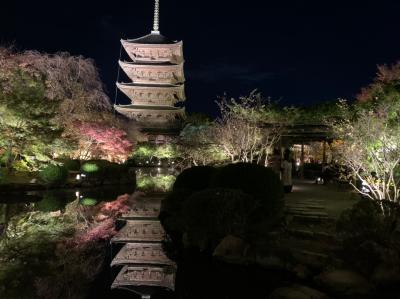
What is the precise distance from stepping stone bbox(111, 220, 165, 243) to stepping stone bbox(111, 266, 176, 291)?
2.53m

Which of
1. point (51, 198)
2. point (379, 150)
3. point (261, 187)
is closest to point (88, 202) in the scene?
point (51, 198)

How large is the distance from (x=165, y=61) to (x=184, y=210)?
30.9 metres

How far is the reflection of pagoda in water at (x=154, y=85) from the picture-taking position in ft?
127

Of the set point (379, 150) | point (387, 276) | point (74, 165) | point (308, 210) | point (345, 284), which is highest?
point (379, 150)

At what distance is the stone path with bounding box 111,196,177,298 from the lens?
739 centimetres

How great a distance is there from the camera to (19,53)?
78.4 ft

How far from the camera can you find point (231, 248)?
9.07 meters

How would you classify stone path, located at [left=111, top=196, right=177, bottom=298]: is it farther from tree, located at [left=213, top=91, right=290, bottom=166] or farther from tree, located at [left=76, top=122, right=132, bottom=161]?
tree, located at [left=76, top=122, right=132, bottom=161]

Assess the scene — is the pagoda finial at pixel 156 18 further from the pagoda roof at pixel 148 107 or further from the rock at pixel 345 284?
the rock at pixel 345 284

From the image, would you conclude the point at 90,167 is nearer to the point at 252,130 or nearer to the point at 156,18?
the point at 252,130

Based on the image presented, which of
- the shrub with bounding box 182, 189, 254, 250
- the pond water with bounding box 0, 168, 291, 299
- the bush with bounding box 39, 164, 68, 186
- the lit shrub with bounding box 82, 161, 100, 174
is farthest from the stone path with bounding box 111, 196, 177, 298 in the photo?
the lit shrub with bounding box 82, 161, 100, 174

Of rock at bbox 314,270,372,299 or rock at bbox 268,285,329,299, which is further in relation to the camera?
rock at bbox 314,270,372,299

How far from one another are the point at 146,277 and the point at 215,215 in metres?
2.38

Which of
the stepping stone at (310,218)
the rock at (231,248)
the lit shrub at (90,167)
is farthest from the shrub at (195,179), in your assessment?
the lit shrub at (90,167)
